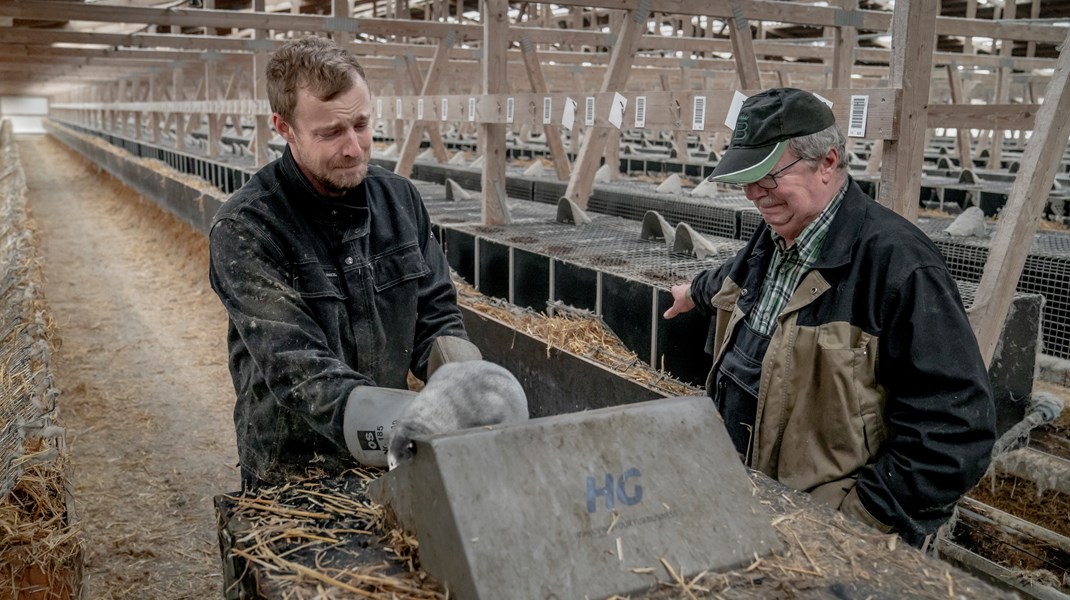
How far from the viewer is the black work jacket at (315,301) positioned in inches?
79.4

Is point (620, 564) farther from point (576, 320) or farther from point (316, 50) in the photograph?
point (576, 320)

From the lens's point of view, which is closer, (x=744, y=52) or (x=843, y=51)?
(x=744, y=52)

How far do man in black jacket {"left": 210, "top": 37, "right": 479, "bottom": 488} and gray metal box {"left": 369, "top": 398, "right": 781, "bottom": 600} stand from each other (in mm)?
415

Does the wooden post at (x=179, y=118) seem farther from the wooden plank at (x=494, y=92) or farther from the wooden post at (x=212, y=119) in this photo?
the wooden plank at (x=494, y=92)

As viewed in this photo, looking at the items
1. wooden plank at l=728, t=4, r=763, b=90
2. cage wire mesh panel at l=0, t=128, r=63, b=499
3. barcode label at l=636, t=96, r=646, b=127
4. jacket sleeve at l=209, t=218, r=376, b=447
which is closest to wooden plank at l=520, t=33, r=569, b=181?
wooden plank at l=728, t=4, r=763, b=90

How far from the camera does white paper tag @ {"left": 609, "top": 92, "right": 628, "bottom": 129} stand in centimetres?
481

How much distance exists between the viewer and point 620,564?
151cm

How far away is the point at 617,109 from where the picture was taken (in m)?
4.85

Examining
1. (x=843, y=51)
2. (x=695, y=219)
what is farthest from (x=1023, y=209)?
(x=695, y=219)

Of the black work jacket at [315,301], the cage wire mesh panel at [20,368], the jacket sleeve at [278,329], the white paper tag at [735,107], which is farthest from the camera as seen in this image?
the white paper tag at [735,107]

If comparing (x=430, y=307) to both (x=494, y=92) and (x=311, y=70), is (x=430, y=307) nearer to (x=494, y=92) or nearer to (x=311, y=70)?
(x=311, y=70)

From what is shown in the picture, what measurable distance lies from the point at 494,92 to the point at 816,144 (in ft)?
13.3

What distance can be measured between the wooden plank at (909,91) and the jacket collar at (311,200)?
1871mm

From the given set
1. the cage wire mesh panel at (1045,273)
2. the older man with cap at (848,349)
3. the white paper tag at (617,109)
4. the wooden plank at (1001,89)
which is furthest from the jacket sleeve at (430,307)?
the wooden plank at (1001,89)
